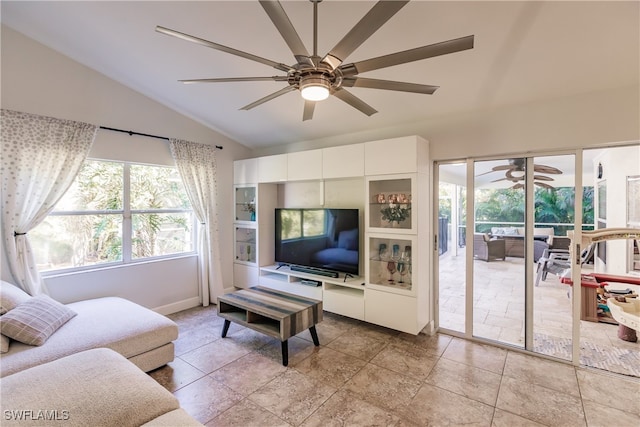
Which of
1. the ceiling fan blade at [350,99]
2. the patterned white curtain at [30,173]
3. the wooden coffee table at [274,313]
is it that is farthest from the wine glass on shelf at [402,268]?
the patterned white curtain at [30,173]

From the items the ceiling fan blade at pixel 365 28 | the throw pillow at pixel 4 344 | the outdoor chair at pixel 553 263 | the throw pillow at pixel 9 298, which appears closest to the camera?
the ceiling fan blade at pixel 365 28

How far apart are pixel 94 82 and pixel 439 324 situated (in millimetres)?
4792

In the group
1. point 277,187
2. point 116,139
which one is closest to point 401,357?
point 277,187

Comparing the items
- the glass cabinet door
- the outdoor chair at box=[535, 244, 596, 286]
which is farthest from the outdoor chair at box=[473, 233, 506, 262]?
the glass cabinet door

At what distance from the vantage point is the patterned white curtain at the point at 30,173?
2.76 metres

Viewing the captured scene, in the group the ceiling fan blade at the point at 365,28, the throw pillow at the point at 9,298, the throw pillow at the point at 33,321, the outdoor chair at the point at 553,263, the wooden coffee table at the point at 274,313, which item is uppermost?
the ceiling fan blade at the point at 365,28

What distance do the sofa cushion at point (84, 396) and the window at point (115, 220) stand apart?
2.06m

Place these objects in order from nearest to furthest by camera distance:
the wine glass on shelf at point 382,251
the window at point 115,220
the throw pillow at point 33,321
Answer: the throw pillow at point 33,321 < the window at point 115,220 < the wine glass on shelf at point 382,251

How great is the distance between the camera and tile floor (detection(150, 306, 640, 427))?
208 centimetres

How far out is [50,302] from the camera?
2523 millimetres

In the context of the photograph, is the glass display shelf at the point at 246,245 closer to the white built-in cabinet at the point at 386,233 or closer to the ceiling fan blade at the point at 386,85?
the white built-in cabinet at the point at 386,233

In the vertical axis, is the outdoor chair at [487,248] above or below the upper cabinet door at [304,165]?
below

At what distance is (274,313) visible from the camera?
2.82 meters

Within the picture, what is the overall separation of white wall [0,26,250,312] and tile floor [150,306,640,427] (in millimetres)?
1085
